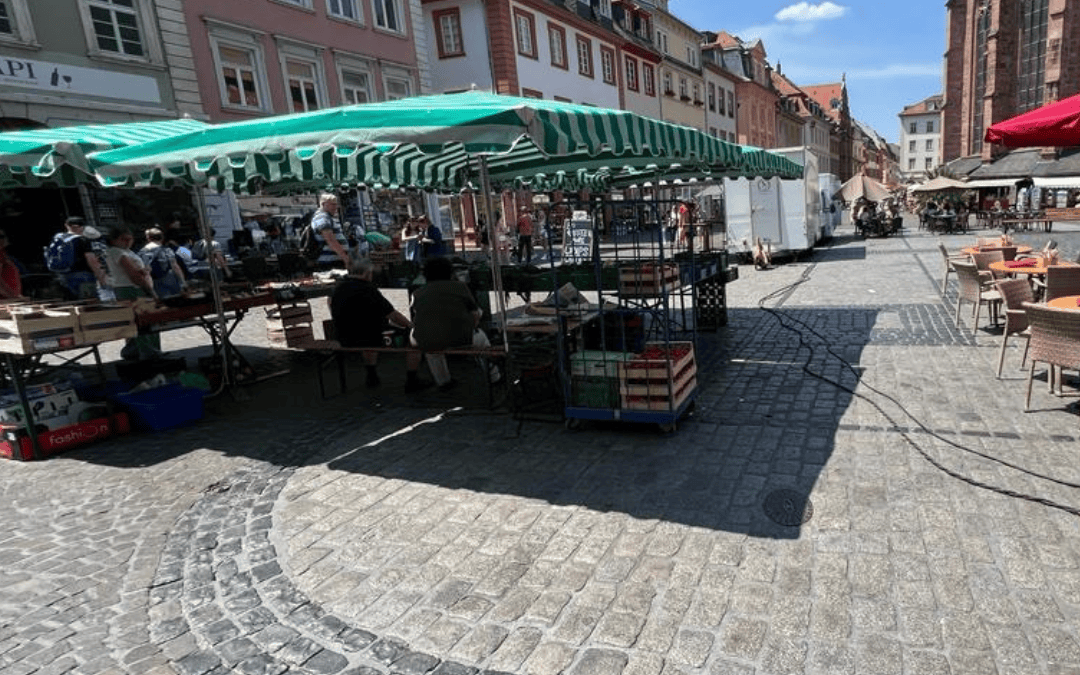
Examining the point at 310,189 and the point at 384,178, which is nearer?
the point at 384,178

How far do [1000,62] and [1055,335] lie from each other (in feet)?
143

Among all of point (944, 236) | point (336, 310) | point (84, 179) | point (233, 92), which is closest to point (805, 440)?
point (336, 310)

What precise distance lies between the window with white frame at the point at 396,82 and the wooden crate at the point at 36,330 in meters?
18.7

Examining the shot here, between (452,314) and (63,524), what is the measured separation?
3.37 metres

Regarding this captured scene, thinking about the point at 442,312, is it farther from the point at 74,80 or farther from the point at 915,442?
the point at 74,80

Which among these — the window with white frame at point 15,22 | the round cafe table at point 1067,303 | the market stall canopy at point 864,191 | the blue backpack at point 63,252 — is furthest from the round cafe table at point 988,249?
the window with white frame at point 15,22

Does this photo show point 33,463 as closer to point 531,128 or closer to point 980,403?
point 531,128

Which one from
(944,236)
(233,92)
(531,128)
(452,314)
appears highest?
(233,92)

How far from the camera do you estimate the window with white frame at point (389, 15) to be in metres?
22.3

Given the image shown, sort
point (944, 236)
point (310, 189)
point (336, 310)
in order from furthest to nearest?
point (944, 236) → point (310, 189) → point (336, 310)

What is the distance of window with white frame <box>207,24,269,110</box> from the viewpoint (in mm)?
17328

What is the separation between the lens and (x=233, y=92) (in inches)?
701

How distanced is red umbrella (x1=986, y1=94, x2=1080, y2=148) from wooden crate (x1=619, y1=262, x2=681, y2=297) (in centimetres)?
328

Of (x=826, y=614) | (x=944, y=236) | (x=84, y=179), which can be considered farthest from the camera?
(x=944, y=236)
